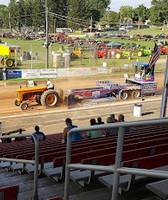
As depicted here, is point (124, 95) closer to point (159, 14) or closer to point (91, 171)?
point (91, 171)

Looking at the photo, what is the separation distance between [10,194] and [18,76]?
27.4m

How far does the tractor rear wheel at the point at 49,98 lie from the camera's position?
20.7m

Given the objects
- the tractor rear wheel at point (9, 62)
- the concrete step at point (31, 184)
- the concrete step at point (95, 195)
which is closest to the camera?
the concrete step at point (95, 195)

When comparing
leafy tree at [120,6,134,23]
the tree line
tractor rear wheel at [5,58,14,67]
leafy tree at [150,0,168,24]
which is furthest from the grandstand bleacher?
leafy tree at [120,6,134,23]

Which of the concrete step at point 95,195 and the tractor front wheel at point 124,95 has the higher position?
the concrete step at point 95,195

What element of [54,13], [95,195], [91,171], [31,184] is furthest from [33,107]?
[54,13]

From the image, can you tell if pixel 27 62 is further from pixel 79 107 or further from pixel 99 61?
pixel 79 107

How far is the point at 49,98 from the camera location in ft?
69.2

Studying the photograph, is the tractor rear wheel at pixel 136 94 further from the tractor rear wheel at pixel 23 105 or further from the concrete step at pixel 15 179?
the concrete step at pixel 15 179

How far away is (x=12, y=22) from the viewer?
5138 inches

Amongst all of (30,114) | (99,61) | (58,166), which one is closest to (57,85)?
(30,114)

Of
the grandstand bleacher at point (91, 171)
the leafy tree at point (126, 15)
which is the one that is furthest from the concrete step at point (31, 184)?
the leafy tree at point (126, 15)

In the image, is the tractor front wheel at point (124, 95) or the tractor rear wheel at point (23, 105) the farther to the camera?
the tractor front wheel at point (124, 95)

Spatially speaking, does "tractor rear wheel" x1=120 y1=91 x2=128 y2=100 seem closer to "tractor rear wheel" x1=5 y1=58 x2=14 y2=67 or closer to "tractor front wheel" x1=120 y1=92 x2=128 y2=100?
"tractor front wheel" x1=120 y1=92 x2=128 y2=100
